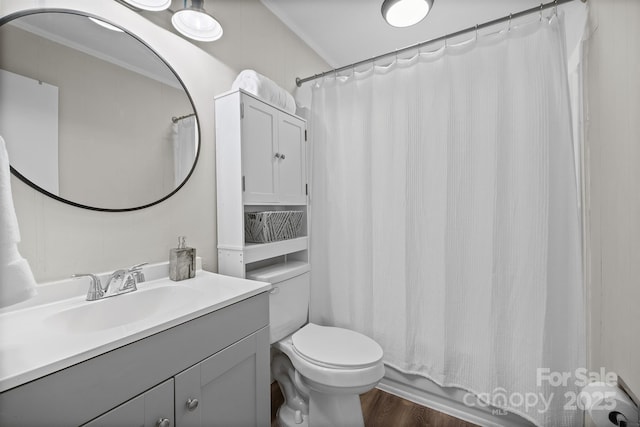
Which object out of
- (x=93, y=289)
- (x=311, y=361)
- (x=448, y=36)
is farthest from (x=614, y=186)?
(x=93, y=289)

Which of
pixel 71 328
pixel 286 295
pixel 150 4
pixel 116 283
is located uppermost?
pixel 150 4

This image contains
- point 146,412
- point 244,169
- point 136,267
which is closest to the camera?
point 146,412

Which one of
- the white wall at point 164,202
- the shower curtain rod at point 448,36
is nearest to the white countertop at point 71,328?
the white wall at point 164,202

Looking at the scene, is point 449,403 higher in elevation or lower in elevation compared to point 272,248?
lower

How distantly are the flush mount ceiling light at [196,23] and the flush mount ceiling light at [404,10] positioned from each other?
868mm

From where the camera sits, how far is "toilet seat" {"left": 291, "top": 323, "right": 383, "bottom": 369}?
1.23m

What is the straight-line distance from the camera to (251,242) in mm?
1521

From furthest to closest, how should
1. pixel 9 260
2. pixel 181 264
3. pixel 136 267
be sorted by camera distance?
pixel 181 264 → pixel 136 267 → pixel 9 260

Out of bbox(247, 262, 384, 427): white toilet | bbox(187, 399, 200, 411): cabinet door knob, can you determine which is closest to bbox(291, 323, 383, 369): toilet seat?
bbox(247, 262, 384, 427): white toilet

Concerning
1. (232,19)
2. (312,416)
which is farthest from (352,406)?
(232,19)

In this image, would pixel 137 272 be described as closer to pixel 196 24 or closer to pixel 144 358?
pixel 144 358

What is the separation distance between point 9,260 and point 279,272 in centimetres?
106

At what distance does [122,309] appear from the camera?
0.96m

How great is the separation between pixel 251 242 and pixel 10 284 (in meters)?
0.97
